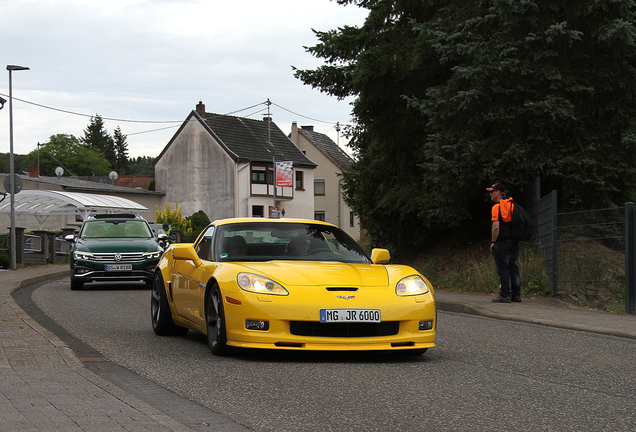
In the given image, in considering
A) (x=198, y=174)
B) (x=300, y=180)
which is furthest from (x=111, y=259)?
(x=300, y=180)

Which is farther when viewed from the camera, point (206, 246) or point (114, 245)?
point (114, 245)

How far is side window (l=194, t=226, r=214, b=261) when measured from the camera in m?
8.49

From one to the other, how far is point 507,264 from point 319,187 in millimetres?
71863

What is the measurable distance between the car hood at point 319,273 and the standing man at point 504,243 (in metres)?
5.80

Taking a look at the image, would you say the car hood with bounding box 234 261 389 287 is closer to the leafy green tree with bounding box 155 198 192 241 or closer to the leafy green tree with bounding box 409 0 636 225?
the leafy green tree with bounding box 409 0 636 225

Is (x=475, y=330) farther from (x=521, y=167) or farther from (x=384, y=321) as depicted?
(x=521, y=167)

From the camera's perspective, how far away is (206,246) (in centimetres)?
871

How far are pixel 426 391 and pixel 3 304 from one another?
9002 millimetres

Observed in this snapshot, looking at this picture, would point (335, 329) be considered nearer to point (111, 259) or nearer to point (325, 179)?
point (111, 259)

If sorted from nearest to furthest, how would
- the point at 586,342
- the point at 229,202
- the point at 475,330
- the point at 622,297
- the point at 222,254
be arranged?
1. the point at 222,254
2. the point at 586,342
3. the point at 475,330
4. the point at 622,297
5. the point at 229,202

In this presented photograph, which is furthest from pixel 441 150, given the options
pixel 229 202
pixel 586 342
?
pixel 229 202

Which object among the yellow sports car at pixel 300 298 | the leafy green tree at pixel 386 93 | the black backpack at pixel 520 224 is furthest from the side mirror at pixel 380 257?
the leafy green tree at pixel 386 93

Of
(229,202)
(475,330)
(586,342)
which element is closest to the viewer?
(586,342)

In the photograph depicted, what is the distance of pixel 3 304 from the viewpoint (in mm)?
12898
